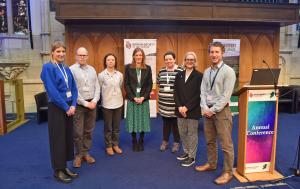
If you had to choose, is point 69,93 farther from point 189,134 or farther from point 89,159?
point 189,134

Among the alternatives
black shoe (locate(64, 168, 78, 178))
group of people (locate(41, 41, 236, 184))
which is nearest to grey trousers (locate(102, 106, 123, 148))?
group of people (locate(41, 41, 236, 184))

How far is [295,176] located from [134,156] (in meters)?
1.93

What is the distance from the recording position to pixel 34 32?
6613 millimetres

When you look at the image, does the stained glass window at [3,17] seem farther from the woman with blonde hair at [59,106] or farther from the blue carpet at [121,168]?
the woman with blonde hair at [59,106]

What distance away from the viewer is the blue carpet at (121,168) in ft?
8.73

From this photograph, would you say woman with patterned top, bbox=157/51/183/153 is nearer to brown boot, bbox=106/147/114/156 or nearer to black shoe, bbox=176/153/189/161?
black shoe, bbox=176/153/189/161

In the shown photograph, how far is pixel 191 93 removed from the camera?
2973 millimetres

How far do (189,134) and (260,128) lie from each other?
31.6 inches

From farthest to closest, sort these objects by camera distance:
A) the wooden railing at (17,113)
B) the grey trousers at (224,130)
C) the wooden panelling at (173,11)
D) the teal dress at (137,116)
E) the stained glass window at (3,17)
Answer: the stained glass window at (3,17)
the wooden panelling at (173,11)
the wooden railing at (17,113)
the teal dress at (137,116)
the grey trousers at (224,130)

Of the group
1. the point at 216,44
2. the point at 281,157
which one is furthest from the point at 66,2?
the point at 281,157

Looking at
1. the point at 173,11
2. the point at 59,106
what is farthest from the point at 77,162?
the point at 173,11

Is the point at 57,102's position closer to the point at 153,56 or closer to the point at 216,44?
the point at 216,44

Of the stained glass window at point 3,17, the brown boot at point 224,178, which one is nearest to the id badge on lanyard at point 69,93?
the brown boot at point 224,178

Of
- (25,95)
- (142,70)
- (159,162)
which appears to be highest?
(142,70)
